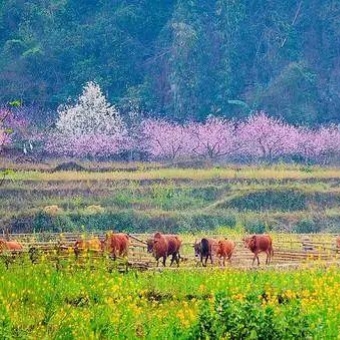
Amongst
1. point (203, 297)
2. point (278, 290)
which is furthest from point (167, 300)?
point (278, 290)

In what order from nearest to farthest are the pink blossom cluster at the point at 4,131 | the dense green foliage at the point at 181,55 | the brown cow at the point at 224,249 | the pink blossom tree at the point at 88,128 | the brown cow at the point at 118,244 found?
the pink blossom cluster at the point at 4,131 < the brown cow at the point at 118,244 < the brown cow at the point at 224,249 < the pink blossom tree at the point at 88,128 < the dense green foliage at the point at 181,55

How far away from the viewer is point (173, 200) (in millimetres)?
40250

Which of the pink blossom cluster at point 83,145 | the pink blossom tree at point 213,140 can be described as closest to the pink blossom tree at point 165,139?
the pink blossom tree at point 213,140

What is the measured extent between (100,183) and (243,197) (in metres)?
5.79

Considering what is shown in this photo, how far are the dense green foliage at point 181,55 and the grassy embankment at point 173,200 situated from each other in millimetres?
12786

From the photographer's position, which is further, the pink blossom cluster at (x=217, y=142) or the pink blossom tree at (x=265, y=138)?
the pink blossom tree at (x=265, y=138)

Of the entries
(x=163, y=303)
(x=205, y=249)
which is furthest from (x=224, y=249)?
(x=163, y=303)

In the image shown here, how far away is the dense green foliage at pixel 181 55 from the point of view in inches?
2290

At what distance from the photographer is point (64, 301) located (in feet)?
48.9

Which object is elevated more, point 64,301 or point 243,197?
point 243,197

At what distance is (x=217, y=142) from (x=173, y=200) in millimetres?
13805

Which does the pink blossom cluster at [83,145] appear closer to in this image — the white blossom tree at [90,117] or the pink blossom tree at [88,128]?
the pink blossom tree at [88,128]

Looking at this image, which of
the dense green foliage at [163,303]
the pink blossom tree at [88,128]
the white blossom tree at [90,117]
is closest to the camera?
the dense green foliage at [163,303]

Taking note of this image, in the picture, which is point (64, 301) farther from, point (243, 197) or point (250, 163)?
point (250, 163)
